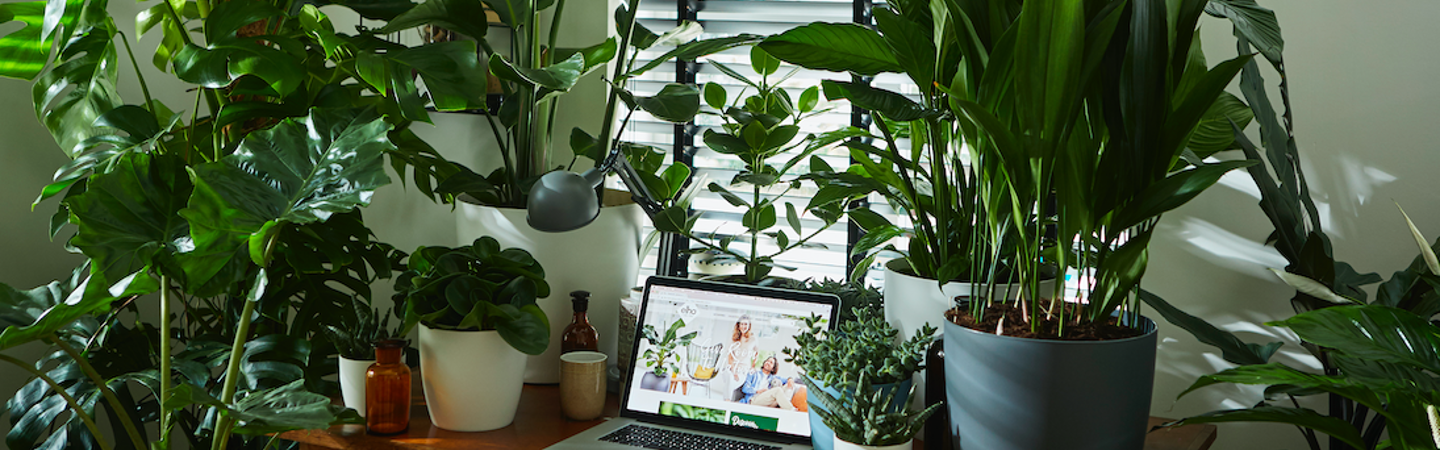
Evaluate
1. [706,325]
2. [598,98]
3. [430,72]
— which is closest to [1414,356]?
[706,325]

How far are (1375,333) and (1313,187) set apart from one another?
62 cm

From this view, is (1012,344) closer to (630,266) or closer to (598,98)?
(630,266)

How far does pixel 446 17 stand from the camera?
1341 millimetres

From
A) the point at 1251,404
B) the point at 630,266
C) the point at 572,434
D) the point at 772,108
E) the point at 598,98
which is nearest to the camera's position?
the point at 572,434

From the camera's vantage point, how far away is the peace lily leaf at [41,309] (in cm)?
94

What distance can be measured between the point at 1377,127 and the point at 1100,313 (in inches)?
29.4

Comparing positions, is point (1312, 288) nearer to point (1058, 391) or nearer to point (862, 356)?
point (1058, 391)

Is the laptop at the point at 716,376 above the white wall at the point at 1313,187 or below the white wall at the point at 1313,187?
below

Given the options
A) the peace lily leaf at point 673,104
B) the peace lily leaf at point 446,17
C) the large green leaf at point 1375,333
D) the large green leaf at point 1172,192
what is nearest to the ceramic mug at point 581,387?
the peace lily leaf at point 673,104

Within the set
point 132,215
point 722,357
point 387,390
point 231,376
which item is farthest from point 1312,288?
point 132,215

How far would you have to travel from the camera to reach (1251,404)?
145cm

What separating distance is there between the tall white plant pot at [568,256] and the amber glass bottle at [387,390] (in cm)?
29

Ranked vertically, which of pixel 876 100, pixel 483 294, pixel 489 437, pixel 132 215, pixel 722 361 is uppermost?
pixel 876 100

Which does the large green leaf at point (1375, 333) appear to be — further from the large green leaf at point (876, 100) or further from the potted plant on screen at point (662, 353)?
the potted plant on screen at point (662, 353)
